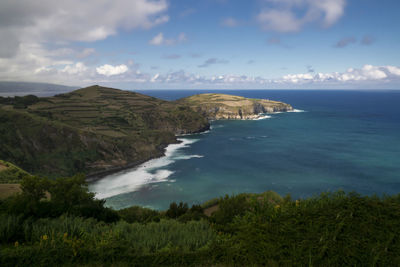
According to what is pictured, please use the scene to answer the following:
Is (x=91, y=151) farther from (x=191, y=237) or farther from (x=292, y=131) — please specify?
(x=292, y=131)

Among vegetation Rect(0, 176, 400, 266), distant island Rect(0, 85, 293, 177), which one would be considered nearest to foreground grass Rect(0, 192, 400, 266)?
vegetation Rect(0, 176, 400, 266)

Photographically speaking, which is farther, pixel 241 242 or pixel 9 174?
pixel 9 174

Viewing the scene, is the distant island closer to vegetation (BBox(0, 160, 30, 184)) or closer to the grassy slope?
the grassy slope

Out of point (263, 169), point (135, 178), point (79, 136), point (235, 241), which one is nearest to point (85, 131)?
point (79, 136)

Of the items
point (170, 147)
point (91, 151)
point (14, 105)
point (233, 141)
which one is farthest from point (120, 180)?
point (14, 105)

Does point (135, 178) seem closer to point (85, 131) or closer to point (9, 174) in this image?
point (9, 174)

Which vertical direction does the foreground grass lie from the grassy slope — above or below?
above

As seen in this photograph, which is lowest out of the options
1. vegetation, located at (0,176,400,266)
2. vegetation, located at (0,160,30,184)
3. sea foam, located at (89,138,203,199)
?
sea foam, located at (89,138,203,199)
